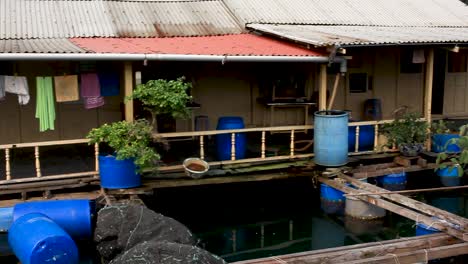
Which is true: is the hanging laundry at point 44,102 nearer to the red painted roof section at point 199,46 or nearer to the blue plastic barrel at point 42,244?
the red painted roof section at point 199,46

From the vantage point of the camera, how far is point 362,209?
1002 cm

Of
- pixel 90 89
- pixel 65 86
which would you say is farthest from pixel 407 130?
pixel 65 86

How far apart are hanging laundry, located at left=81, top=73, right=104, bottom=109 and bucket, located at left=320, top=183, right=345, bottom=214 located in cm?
456

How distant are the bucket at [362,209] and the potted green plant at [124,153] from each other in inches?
145

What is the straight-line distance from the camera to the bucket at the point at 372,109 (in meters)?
14.2

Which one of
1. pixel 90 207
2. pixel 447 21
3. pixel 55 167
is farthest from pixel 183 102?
pixel 447 21

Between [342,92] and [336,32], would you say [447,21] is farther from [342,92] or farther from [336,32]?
[336,32]

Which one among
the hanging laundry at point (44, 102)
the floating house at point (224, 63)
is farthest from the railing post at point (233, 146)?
the hanging laundry at point (44, 102)

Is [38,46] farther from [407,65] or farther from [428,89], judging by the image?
[407,65]

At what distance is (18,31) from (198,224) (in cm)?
529

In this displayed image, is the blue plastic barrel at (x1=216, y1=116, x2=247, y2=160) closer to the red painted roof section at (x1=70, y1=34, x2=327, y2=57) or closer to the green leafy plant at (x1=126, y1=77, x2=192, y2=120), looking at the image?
the red painted roof section at (x1=70, y1=34, x2=327, y2=57)

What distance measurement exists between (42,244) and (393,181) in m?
7.05

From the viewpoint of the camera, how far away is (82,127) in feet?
40.1

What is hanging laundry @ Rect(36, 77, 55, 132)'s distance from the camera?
9312mm
